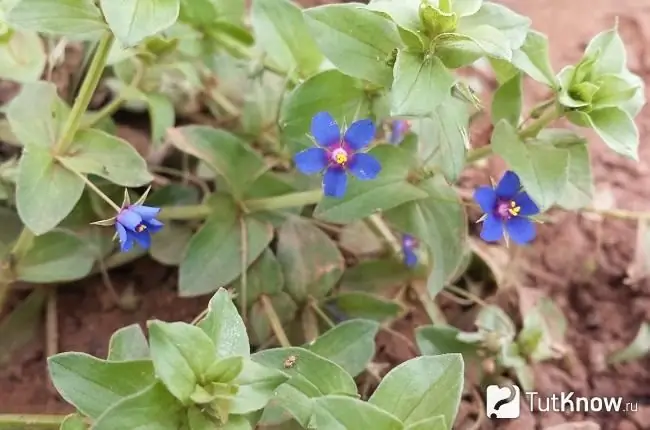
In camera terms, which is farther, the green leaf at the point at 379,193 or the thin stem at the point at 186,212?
the thin stem at the point at 186,212

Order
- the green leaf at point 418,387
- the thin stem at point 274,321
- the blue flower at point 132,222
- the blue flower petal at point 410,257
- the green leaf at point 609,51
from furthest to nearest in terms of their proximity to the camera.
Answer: the blue flower petal at point 410,257
the thin stem at point 274,321
the green leaf at point 609,51
the blue flower at point 132,222
the green leaf at point 418,387

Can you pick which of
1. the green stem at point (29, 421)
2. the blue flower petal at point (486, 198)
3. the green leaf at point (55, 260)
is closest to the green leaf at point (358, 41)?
the blue flower petal at point (486, 198)

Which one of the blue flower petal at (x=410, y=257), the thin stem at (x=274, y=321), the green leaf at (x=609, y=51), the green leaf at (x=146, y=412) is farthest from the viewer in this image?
the blue flower petal at (x=410, y=257)

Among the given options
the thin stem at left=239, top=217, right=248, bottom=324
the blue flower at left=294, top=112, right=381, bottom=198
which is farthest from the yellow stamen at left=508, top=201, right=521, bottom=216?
the thin stem at left=239, top=217, right=248, bottom=324

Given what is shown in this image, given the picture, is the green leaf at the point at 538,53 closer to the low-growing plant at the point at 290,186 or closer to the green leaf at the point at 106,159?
the low-growing plant at the point at 290,186

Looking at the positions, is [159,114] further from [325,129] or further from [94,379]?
[94,379]

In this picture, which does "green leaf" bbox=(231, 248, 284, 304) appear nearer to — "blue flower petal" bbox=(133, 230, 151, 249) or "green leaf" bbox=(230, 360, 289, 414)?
"blue flower petal" bbox=(133, 230, 151, 249)

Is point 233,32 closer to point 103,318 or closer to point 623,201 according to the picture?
point 103,318

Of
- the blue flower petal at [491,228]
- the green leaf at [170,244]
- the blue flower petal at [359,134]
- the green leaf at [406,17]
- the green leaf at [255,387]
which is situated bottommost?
the green leaf at [170,244]

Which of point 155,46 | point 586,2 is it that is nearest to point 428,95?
point 155,46
